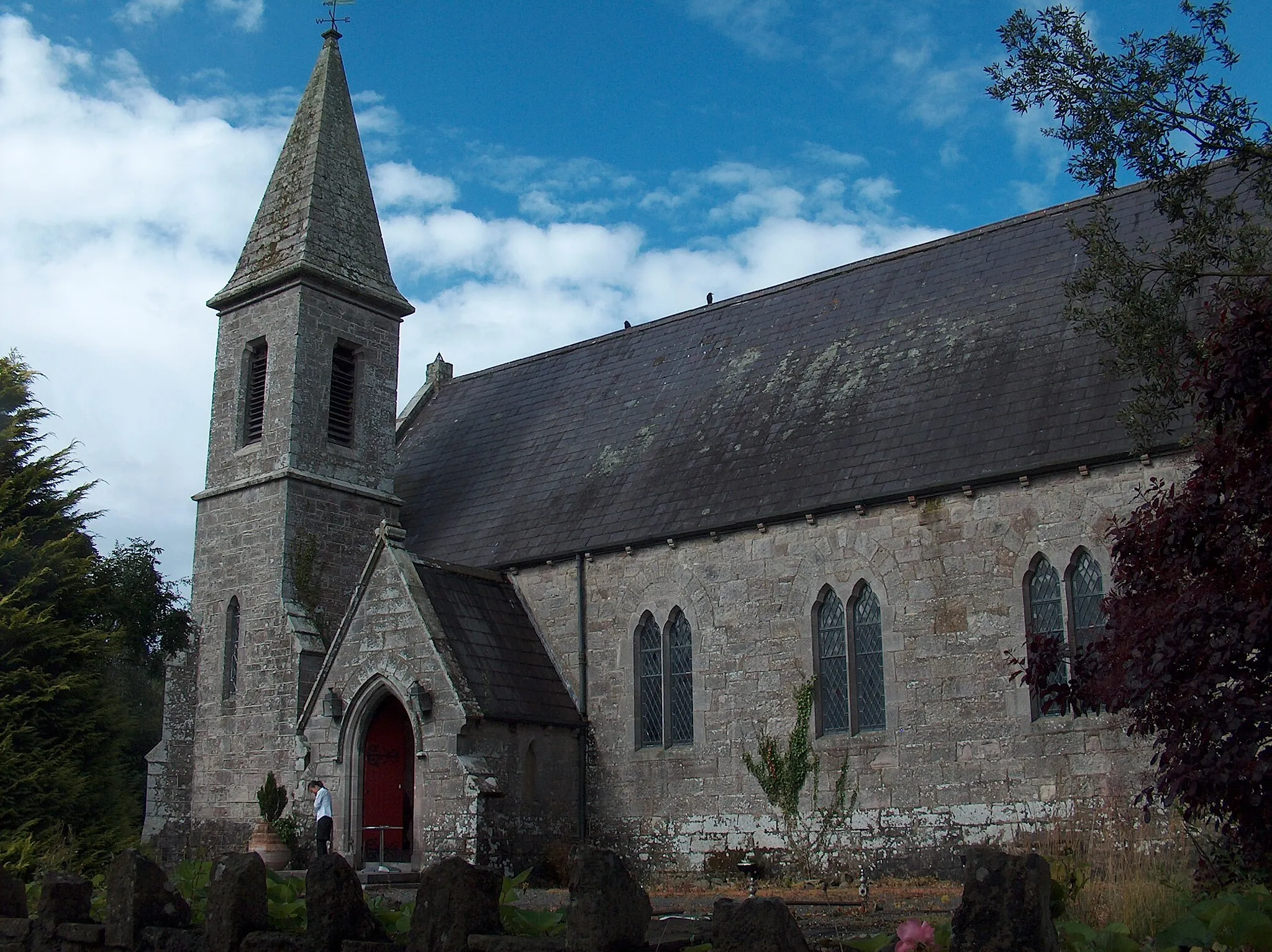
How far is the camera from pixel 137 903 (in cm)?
816

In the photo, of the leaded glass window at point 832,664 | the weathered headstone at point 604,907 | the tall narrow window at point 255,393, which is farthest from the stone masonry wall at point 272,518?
the weathered headstone at point 604,907

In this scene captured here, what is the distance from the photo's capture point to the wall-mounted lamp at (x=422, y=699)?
20.0 m

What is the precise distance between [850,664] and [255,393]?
13770 mm

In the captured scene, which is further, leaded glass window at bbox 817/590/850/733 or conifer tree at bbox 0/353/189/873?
leaded glass window at bbox 817/590/850/733

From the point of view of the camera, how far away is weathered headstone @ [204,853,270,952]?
24.5 ft

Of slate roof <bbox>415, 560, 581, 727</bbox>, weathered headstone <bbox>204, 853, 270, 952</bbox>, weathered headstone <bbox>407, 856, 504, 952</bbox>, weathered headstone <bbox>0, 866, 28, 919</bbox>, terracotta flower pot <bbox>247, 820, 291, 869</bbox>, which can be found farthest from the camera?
terracotta flower pot <bbox>247, 820, 291, 869</bbox>

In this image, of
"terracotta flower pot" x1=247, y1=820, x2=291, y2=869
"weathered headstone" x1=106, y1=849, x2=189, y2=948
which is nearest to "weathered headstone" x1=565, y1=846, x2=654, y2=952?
"weathered headstone" x1=106, y1=849, x2=189, y2=948

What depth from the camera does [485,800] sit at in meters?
19.4

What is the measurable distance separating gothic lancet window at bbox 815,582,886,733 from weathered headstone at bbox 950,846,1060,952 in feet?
46.6

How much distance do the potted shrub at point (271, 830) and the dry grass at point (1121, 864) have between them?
456 inches

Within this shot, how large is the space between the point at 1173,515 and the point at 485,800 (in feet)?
41.3

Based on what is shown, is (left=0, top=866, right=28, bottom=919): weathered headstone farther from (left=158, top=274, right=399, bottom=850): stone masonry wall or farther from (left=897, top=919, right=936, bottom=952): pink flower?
(left=158, top=274, right=399, bottom=850): stone masonry wall

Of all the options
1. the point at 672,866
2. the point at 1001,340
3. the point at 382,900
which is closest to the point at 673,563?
the point at 672,866

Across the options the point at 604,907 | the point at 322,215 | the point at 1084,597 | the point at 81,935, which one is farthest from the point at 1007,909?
the point at 322,215
